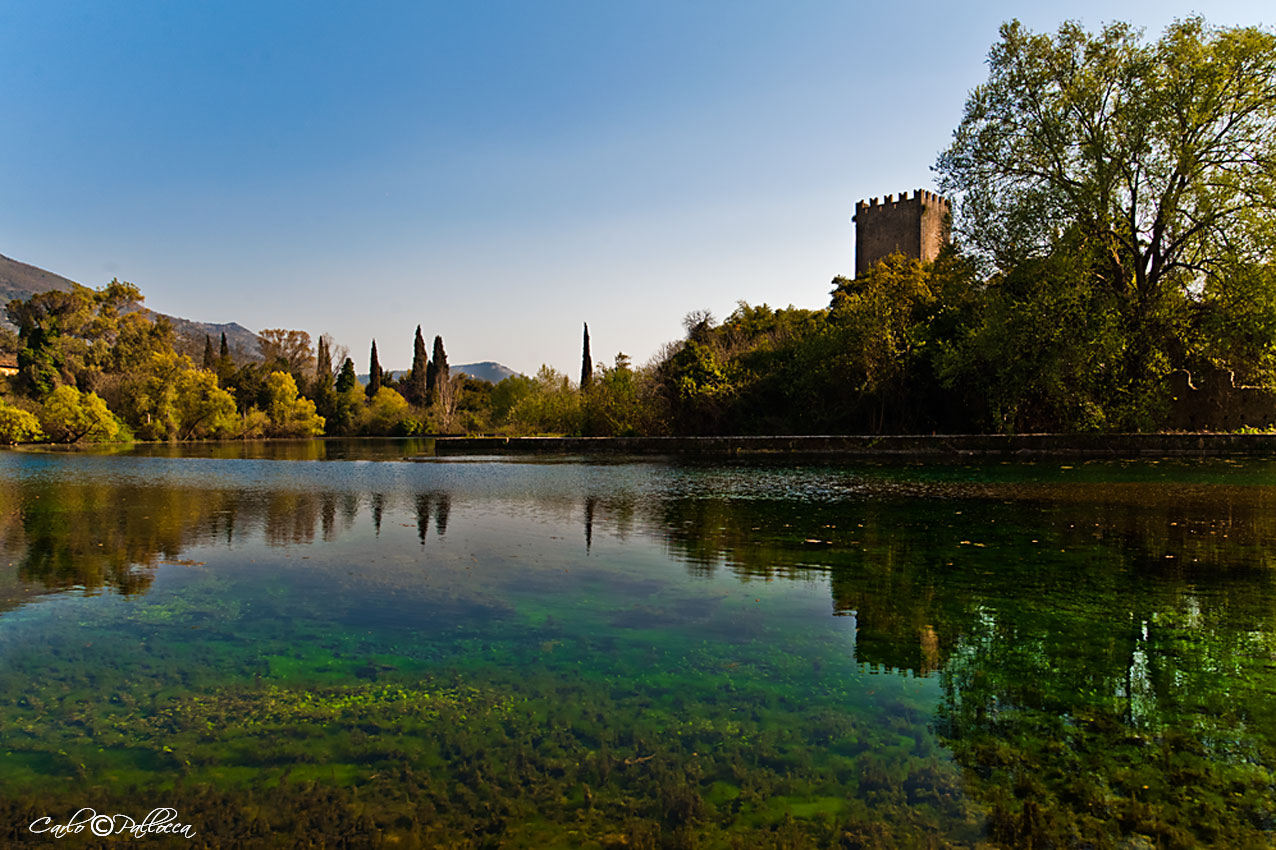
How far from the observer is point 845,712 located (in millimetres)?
3109

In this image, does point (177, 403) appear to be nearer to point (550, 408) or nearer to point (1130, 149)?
point (550, 408)

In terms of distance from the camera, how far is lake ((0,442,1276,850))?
2328 mm

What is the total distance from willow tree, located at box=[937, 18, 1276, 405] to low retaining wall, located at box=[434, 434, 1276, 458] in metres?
2.72

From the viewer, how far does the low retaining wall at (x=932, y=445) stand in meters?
17.3

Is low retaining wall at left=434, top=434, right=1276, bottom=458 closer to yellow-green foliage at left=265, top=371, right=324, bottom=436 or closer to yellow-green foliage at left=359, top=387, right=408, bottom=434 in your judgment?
yellow-green foliage at left=265, top=371, right=324, bottom=436

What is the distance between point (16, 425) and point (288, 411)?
1974cm

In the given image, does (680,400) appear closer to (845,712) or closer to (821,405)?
(821,405)

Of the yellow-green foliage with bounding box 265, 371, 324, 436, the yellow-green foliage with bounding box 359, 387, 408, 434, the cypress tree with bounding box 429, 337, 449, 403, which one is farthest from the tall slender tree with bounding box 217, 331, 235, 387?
the cypress tree with bounding box 429, 337, 449, 403

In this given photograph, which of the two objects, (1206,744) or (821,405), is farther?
(821,405)

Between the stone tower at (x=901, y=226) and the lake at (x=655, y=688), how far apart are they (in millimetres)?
48843

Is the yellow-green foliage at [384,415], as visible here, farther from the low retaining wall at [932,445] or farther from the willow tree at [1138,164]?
the willow tree at [1138,164]

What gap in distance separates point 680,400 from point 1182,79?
1612cm

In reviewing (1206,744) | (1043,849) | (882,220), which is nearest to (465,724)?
(1043,849)
